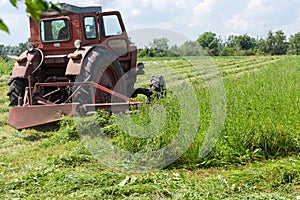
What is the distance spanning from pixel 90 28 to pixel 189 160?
3.70 metres

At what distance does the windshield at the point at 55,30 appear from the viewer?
737 centimetres

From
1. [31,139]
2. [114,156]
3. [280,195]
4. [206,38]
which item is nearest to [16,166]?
[114,156]

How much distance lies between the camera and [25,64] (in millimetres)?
7070

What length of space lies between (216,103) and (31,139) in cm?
279

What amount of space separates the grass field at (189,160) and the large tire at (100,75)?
1.37 ft

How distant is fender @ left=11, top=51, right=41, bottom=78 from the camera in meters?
6.97

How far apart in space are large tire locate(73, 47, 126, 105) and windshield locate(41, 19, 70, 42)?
83 cm

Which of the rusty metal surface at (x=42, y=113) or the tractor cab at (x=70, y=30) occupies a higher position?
the tractor cab at (x=70, y=30)

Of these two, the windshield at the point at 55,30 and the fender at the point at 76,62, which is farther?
the windshield at the point at 55,30

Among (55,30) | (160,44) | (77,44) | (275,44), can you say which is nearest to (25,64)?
(55,30)

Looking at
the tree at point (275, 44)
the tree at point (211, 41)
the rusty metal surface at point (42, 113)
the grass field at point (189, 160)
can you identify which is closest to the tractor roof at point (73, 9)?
the rusty metal surface at point (42, 113)

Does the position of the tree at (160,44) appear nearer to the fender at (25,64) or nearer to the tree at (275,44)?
the fender at (25,64)

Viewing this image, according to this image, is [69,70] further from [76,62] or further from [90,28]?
[90,28]

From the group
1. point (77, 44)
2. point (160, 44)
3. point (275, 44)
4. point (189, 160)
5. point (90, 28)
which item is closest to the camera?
point (189, 160)
